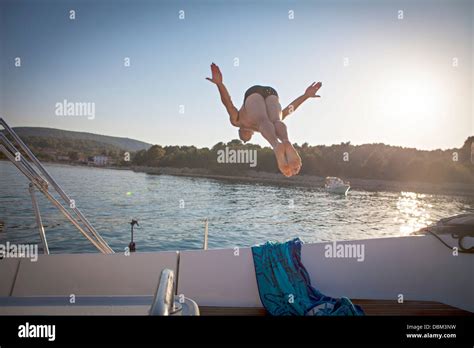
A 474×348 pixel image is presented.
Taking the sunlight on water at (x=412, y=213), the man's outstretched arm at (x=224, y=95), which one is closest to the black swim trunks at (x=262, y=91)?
the man's outstretched arm at (x=224, y=95)

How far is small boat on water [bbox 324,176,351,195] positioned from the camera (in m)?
26.3

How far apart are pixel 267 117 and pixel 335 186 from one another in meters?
24.4

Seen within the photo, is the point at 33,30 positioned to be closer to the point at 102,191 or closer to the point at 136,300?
the point at 102,191

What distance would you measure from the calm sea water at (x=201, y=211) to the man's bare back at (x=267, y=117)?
18.4ft

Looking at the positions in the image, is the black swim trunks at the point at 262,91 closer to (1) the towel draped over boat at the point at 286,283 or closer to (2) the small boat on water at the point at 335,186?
(1) the towel draped over boat at the point at 286,283

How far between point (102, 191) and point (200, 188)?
7.04 meters

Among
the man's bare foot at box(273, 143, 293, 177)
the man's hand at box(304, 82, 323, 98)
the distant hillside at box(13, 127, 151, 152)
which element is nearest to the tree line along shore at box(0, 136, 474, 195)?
the distant hillside at box(13, 127, 151, 152)

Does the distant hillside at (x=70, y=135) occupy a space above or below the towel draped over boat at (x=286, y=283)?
above

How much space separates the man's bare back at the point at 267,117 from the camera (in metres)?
2.62

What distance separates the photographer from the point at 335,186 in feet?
87.1

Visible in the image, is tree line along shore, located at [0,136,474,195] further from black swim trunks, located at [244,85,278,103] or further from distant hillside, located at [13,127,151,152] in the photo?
black swim trunks, located at [244,85,278,103]

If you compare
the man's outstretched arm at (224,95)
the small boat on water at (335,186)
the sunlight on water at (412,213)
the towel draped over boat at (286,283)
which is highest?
the man's outstretched arm at (224,95)

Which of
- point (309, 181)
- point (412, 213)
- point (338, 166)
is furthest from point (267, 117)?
point (338, 166)
